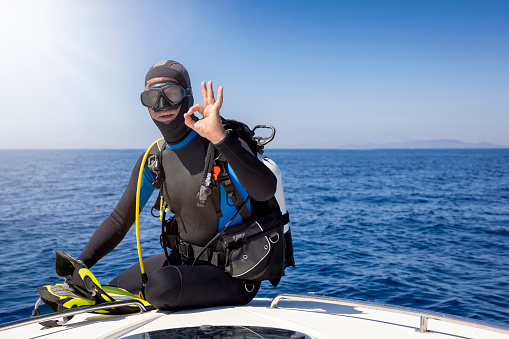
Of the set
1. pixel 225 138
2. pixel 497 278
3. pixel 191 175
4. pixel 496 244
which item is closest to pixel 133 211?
pixel 191 175

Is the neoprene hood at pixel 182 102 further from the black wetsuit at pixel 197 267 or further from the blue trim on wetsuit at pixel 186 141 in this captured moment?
the black wetsuit at pixel 197 267

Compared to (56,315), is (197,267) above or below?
above

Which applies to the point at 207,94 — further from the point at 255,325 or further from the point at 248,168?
the point at 255,325

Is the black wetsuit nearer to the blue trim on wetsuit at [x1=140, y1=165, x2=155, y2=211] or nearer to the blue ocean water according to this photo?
the blue trim on wetsuit at [x1=140, y1=165, x2=155, y2=211]

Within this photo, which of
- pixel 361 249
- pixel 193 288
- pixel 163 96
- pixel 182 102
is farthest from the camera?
pixel 361 249

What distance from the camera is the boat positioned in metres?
2.25

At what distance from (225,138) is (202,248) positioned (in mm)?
1038

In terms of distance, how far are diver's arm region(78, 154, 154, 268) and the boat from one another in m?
0.56

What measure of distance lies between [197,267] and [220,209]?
18.2 inches

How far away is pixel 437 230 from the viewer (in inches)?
478

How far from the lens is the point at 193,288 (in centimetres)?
272

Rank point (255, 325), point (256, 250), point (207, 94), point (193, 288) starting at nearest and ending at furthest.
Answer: point (255, 325), point (207, 94), point (193, 288), point (256, 250)

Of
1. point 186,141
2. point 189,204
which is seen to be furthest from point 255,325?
point 186,141

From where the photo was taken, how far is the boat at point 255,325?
2.25 metres
